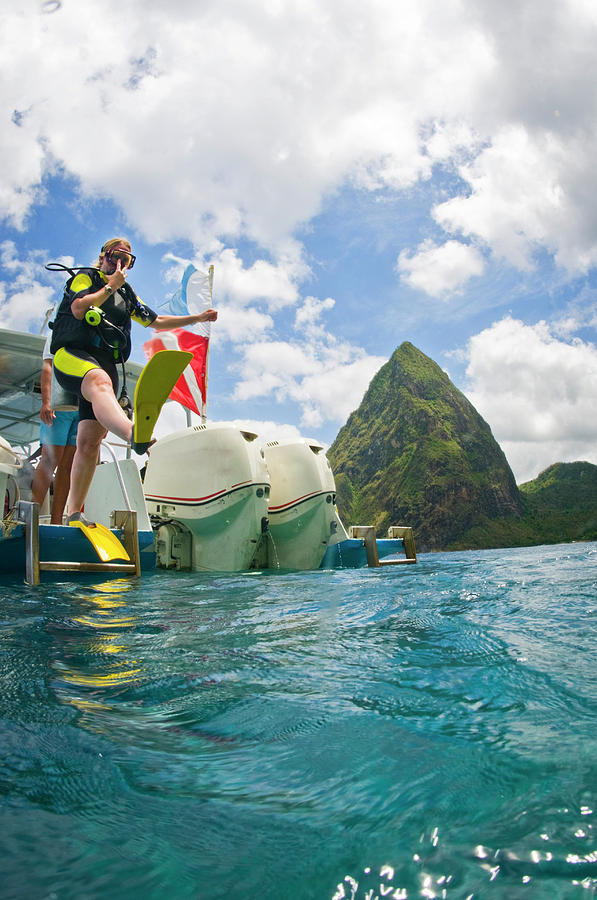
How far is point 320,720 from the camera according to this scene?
124 cm

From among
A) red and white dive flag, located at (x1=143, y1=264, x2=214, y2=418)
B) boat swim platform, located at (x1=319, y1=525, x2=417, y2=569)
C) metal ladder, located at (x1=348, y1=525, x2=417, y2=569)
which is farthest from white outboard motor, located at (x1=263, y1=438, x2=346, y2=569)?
red and white dive flag, located at (x1=143, y1=264, x2=214, y2=418)

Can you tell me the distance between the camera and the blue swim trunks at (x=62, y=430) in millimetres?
5047

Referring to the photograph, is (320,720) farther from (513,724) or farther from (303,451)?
(303,451)

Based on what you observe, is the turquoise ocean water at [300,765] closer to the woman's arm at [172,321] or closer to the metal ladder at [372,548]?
the woman's arm at [172,321]

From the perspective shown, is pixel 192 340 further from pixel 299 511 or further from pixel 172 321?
pixel 172 321

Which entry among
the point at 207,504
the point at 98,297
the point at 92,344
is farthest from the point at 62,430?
the point at 207,504

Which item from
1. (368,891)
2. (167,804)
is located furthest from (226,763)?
(368,891)

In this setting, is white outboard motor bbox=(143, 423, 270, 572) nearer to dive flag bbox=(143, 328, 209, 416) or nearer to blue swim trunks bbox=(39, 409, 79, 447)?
blue swim trunks bbox=(39, 409, 79, 447)

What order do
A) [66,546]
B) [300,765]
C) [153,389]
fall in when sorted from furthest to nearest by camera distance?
1. [66,546]
2. [153,389]
3. [300,765]

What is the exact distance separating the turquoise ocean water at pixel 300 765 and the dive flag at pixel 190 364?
24.2 ft

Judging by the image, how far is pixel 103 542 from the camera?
14.1 ft

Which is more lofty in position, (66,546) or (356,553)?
(66,546)

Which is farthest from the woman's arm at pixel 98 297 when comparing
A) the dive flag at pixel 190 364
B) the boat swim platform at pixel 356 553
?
the dive flag at pixel 190 364

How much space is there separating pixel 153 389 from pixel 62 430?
2.12 meters
